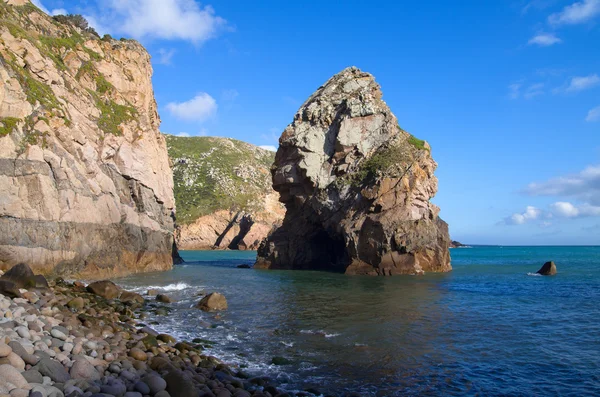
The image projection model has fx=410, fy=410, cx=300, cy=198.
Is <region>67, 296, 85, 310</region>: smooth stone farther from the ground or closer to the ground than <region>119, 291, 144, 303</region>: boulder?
→ farther from the ground

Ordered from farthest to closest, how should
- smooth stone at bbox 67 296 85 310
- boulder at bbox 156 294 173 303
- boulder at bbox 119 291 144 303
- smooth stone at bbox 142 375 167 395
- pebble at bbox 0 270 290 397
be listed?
boulder at bbox 156 294 173 303
boulder at bbox 119 291 144 303
smooth stone at bbox 67 296 85 310
smooth stone at bbox 142 375 167 395
pebble at bbox 0 270 290 397

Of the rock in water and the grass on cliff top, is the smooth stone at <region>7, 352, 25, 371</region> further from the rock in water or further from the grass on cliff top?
the rock in water

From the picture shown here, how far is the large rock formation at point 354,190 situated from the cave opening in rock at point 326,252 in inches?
5.2

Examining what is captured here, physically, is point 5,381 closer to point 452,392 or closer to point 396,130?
point 452,392

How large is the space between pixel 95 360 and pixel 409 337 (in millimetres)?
11108

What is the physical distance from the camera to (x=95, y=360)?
30.7 feet

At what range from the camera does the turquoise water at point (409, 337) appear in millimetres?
11438

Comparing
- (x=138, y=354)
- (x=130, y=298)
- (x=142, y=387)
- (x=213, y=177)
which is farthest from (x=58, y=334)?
(x=213, y=177)

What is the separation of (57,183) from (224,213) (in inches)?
3252

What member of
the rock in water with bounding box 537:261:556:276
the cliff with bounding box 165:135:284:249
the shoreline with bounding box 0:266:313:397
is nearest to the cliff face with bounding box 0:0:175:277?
the shoreline with bounding box 0:266:313:397

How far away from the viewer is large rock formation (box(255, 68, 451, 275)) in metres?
42.1

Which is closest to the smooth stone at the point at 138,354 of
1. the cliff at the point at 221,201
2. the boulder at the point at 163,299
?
the boulder at the point at 163,299

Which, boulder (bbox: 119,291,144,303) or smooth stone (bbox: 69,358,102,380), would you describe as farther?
boulder (bbox: 119,291,144,303)

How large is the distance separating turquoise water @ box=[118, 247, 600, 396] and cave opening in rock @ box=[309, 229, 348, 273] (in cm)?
2370
